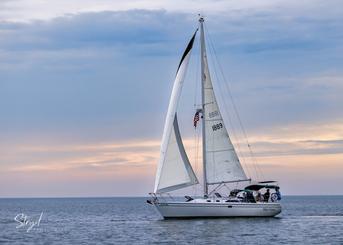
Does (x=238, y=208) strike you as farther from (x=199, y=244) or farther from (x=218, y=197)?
(x=199, y=244)

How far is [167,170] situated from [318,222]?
18.4 metres

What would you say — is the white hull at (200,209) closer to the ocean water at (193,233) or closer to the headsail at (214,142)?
the ocean water at (193,233)

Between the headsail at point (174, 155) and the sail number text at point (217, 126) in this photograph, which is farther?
the sail number text at point (217, 126)

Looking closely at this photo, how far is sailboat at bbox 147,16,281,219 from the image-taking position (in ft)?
215

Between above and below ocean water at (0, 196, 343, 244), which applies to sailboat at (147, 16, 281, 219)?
above

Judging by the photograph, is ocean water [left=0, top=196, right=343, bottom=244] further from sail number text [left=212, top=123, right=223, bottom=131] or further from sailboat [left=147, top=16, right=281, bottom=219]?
sail number text [left=212, top=123, right=223, bottom=131]

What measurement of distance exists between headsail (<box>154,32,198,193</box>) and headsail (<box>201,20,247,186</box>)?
207 cm

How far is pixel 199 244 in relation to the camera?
172 ft

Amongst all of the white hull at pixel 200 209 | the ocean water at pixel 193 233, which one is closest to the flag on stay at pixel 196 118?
the white hull at pixel 200 209

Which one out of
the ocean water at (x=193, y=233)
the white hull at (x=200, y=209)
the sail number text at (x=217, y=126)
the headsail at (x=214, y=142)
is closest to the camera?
the ocean water at (x=193, y=233)

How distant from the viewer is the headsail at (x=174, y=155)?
2576 inches

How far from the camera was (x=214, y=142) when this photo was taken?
68188 mm

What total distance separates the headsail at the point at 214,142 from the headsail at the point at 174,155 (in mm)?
2066

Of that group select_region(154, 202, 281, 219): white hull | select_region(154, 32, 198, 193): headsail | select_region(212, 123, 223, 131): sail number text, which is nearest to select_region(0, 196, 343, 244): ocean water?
select_region(154, 202, 281, 219): white hull
